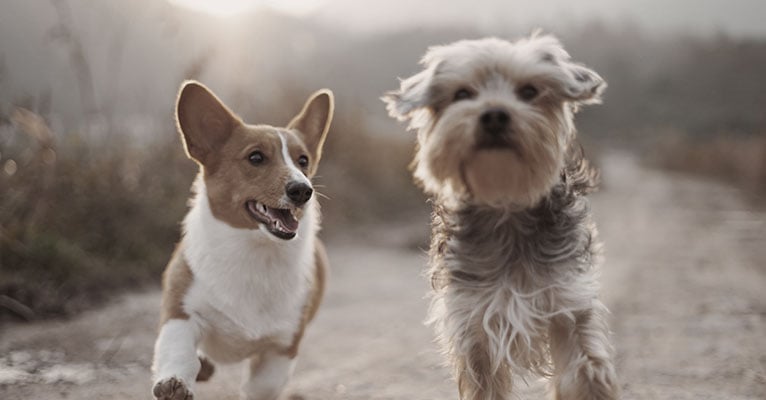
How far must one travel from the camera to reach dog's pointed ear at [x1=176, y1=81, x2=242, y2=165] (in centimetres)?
473

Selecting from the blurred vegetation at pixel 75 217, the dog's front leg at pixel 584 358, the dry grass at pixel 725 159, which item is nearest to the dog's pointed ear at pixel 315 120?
the dog's front leg at pixel 584 358

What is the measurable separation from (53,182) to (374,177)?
9063 millimetres

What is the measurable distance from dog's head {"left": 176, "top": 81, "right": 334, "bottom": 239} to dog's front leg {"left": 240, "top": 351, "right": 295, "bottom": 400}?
76 centimetres

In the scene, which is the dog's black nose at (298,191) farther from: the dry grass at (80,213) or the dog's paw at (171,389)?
the dry grass at (80,213)

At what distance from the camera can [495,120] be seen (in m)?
3.58

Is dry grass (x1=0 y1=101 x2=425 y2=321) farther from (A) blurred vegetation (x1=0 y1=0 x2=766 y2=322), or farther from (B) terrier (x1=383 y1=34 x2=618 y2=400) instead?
(B) terrier (x1=383 y1=34 x2=618 y2=400)

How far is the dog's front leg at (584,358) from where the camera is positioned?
3.75m

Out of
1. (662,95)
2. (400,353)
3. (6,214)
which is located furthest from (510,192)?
(662,95)

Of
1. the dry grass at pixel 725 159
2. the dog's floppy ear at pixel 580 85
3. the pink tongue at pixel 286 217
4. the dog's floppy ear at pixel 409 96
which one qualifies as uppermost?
the dog's floppy ear at pixel 580 85

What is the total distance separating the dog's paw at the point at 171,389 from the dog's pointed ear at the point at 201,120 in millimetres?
1390

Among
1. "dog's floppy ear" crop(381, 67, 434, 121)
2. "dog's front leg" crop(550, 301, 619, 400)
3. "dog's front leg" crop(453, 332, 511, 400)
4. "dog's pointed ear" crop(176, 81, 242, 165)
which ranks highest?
"dog's floppy ear" crop(381, 67, 434, 121)

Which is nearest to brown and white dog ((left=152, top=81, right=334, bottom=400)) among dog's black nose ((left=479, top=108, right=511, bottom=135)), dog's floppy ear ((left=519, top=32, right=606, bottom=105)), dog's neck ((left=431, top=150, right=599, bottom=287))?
dog's neck ((left=431, top=150, right=599, bottom=287))

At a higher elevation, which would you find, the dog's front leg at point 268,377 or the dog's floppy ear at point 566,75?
the dog's floppy ear at point 566,75

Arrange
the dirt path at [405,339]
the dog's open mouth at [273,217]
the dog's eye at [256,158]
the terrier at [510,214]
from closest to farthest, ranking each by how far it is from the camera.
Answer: the terrier at [510,214] < the dog's open mouth at [273,217] < the dog's eye at [256,158] < the dirt path at [405,339]
